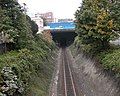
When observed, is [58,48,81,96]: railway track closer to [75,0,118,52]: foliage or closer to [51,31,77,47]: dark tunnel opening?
[75,0,118,52]: foliage

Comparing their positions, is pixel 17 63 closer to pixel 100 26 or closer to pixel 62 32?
pixel 100 26

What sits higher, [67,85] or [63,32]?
[67,85]

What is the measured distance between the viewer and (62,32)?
127 metres

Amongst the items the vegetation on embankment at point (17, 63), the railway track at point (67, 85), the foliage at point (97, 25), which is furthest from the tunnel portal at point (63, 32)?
the vegetation on embankment at point (17, 63)

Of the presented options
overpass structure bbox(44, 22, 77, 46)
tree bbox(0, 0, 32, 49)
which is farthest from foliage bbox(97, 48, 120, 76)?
overpass structure bbox(44, 22, 77, 46)

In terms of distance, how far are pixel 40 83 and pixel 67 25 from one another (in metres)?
97.1

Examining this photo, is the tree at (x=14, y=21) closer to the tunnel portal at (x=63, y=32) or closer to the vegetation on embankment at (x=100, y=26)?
the vegetation on embankment at (x=100, y=26)

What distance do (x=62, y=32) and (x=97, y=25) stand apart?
84.0m

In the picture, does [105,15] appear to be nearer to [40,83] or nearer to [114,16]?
[114,16]

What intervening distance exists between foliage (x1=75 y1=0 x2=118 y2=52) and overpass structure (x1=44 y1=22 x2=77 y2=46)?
70600 mm

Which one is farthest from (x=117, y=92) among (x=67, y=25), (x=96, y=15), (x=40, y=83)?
(x=67, y=25)

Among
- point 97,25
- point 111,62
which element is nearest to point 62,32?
point 97,25

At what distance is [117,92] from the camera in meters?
29.0

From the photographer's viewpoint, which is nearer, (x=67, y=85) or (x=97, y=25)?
(x=67, y=85)
